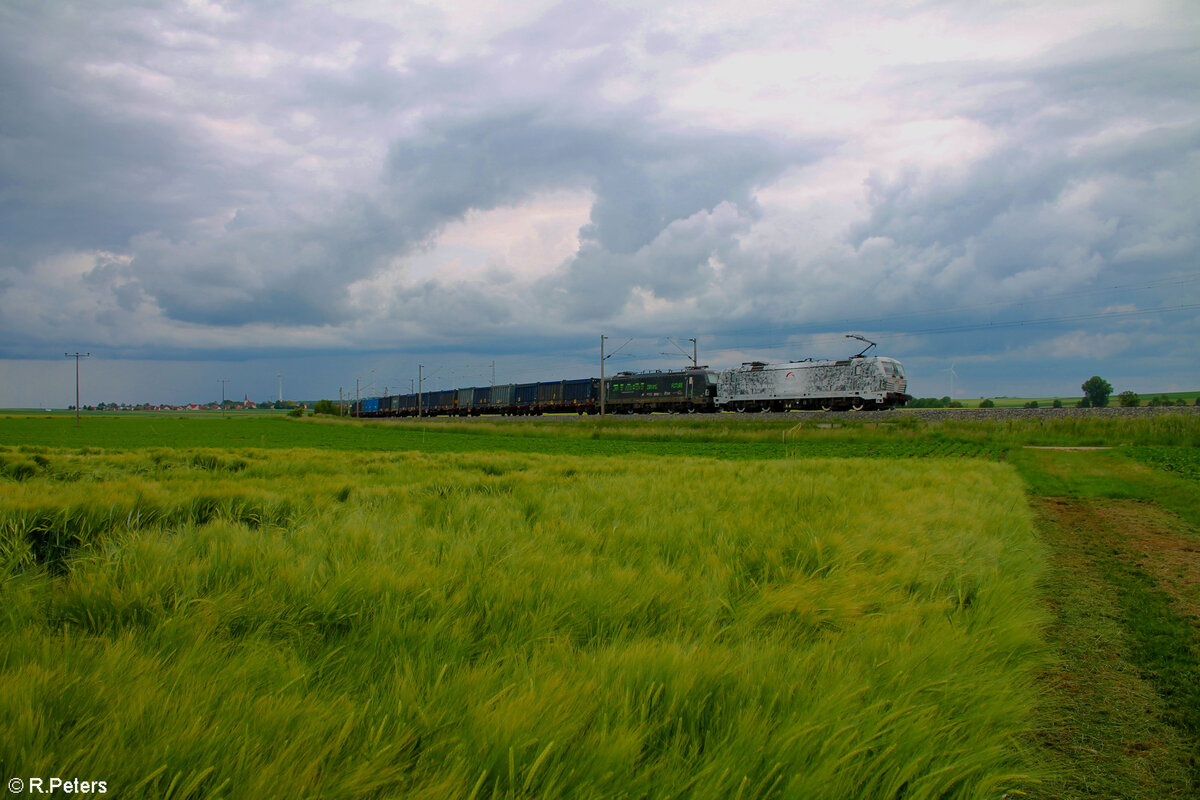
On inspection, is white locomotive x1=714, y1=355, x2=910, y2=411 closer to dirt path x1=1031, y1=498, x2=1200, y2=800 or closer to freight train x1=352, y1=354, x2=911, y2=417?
freight train x1=352, y1=354, x2=911, y2=417

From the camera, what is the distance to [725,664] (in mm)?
2303

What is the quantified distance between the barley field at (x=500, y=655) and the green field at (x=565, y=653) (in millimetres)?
14

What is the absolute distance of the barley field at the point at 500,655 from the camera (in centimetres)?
155

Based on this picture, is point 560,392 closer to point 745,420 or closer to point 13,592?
point 745,420

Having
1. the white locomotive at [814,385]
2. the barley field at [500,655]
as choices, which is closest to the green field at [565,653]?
the barley field at [500,655]

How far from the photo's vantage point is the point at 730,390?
52438mm

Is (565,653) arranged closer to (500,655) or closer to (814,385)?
(500,655)

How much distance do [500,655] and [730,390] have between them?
51517 mm

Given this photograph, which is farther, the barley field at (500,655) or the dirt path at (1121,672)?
the dirt path at (1121,672)

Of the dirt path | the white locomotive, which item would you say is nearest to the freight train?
the white locomotive

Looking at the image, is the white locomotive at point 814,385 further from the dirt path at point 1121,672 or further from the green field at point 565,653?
the green field at point 565,653

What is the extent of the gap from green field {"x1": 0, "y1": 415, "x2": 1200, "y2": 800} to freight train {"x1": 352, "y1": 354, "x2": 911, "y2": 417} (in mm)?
40649

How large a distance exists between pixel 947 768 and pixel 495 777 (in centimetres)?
141

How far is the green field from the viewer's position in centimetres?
159
